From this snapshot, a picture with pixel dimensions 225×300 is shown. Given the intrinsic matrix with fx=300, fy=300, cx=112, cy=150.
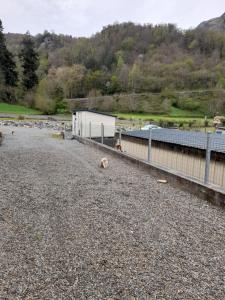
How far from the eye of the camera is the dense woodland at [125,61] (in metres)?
90.1

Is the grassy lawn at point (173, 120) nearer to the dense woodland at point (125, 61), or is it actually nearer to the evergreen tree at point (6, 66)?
the dense woodland at point (125, 61)

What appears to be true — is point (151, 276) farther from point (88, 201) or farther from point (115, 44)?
point (115, 44)

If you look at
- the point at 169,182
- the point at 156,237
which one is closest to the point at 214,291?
the point at 156,237

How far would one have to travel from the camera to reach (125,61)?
120 m

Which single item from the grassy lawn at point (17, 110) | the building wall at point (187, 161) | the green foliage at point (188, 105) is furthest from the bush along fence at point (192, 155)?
the green foliage at point (188, 105)

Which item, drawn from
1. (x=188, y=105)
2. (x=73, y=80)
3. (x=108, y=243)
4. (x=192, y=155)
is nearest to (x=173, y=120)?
(x=188, y=105)

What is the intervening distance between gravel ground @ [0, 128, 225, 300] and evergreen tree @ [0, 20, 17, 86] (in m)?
Result: 63.9

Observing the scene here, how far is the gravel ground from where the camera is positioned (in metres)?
2.81

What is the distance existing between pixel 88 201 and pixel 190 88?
105 metres

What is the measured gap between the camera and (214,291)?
9.12ft

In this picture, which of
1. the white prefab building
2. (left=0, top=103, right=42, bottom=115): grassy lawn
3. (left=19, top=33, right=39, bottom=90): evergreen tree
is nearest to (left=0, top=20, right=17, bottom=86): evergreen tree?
(left=19, top=33, right=39, bottom=90): evergreen tree

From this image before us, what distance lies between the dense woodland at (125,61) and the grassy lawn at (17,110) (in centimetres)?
883

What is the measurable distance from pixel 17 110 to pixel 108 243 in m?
57.4

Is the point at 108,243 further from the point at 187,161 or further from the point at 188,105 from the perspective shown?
the point at 188,105
